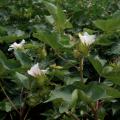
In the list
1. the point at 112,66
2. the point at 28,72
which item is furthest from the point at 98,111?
the point at 28,72

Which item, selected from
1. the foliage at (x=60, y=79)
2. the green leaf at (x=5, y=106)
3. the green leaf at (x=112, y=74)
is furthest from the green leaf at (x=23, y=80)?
the green leaf at (x=112, y=74)

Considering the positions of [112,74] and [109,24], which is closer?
[112,74]

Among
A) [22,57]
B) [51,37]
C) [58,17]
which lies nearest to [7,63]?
[22,57]

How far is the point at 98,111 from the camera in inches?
54.3

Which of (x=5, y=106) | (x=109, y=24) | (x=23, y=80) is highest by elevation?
(x=109, y=24)

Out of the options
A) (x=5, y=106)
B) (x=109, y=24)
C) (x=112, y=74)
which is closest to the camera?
(x=112, y=74)

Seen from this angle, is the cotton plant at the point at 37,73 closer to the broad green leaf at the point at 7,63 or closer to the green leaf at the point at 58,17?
the broad green leaf at the point at 7,63

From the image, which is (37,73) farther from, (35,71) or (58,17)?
(58,17)

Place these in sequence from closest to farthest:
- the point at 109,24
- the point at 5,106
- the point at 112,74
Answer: the point at 112,74
the point at 5,106
the point at 109,24

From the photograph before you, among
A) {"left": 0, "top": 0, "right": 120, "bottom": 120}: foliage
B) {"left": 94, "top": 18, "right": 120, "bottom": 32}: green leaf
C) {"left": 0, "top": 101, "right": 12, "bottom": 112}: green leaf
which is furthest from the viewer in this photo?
{"left": 94, "top": 18, "right": 120, "bottom": 32}: green leaf

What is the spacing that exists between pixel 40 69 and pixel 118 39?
1.55 feet

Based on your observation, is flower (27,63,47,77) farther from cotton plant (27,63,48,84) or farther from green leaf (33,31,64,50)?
green leaf (33,31,64,50)

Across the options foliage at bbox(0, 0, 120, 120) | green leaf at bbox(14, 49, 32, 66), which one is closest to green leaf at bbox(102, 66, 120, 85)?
foliage at bbox(0, 0, 120, 120)

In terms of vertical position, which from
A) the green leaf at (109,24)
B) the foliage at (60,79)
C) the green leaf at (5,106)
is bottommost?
the green leaf at (5,106)
